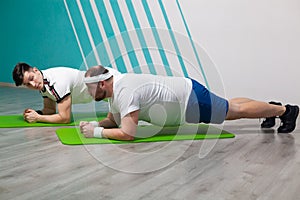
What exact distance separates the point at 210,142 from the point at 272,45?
6.31 feet

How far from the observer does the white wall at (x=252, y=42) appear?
13.4 ft

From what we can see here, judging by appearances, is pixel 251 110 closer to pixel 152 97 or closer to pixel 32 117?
pixel 152 97

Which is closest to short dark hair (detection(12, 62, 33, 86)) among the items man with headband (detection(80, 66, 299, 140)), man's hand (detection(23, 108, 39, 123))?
man's hand (detection(23, 108, 39, 123))

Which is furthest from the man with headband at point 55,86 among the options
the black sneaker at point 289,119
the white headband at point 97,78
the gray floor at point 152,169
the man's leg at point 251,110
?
the black sneaker at point 289,119

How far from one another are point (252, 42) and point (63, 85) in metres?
2.11

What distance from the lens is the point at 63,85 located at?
→ 126 inches

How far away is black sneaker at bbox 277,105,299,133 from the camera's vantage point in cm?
299

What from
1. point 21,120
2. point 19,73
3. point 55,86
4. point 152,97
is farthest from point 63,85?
point 152,97

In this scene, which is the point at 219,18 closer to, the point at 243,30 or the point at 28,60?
the point at 243,30

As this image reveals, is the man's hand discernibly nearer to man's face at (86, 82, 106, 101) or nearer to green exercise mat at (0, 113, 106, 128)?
green exercise mat at (0, 113, 106, 128)

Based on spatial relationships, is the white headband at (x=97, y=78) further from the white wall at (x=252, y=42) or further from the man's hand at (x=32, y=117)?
the white wall at (x=252, y=42)

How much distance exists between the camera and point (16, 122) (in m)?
3.35

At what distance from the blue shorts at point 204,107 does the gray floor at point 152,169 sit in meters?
0.19

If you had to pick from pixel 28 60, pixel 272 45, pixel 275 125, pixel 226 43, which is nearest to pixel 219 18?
pixel 226 43
